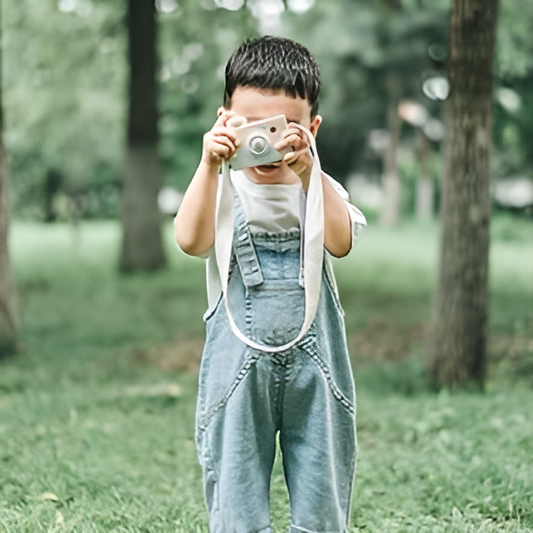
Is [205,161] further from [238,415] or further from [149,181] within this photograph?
[149,181]

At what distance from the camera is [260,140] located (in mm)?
1984

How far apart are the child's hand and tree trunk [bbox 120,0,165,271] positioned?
37.8 ft

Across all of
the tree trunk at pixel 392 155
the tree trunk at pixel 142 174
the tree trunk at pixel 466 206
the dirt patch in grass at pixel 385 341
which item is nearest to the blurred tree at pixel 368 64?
the tree trunk at pixel 392 155

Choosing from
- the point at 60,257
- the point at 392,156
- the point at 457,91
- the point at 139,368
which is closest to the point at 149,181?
the point at 60,257

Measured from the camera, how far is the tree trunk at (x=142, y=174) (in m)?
13.1

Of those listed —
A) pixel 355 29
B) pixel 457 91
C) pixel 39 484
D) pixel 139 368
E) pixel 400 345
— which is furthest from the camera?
pixel 355 29

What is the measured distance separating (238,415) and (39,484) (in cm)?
176

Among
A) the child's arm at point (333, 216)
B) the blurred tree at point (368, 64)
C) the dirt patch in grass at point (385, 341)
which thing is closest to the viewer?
the child's arm at point (333, 216)

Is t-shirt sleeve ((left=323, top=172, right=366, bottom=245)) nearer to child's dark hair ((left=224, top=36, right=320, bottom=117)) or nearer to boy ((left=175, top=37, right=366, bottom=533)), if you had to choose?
boy ((left=175, top=37, right=366, bottom=533))

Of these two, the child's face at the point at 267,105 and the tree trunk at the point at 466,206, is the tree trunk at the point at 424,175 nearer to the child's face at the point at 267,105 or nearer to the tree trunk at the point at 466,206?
the tree trunk at the point at 466,206

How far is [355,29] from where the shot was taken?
20.0 meters

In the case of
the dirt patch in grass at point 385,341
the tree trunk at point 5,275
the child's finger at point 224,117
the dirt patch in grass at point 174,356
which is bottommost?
the dirt patch in grass at point 174,356

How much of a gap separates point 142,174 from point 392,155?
16397 millimetres

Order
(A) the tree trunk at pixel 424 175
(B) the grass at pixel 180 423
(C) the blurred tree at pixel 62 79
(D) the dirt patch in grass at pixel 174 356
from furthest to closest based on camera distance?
(A) the tree trunk at pixel 424 175 < (C) the blurred tree at pixel 62 79 < (D) the dirt patch in grass at pixel 174 356 < (B) the grass at pixel 180 423
